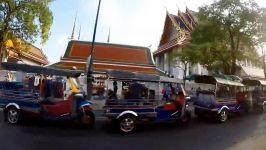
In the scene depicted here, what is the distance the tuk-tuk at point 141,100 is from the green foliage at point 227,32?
9579 mm

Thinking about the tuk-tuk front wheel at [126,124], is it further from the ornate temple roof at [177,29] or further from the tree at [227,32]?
the ornate temple roof at [177,29]

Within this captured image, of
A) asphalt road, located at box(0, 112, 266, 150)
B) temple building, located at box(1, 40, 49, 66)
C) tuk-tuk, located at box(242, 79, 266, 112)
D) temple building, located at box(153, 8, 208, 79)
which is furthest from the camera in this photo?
temple building, located at box(153, 8, 208, 79)

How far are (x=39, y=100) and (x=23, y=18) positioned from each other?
50.1 ft

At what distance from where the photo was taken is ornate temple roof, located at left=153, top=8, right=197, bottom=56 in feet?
126

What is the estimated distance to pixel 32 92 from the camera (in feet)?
38.0

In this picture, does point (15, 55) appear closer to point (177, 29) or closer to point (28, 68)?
point (177, 29)

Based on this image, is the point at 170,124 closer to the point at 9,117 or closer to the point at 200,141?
the point at 200,141

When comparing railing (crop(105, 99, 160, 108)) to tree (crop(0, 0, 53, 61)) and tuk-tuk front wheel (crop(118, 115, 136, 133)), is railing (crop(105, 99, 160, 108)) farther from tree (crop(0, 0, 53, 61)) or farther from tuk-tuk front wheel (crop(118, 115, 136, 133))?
tree (crop(0, 0, 53, 61))

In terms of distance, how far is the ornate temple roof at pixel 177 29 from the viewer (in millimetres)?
38281

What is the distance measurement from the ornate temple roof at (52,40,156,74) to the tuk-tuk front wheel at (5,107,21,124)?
1764cm

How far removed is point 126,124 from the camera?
11.6 m

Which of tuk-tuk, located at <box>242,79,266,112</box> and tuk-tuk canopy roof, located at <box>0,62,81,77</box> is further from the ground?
tuk-tuk canopy roof, located at <box>0,62,81,77</box>

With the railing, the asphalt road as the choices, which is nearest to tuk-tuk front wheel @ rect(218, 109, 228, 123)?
the asphalt road

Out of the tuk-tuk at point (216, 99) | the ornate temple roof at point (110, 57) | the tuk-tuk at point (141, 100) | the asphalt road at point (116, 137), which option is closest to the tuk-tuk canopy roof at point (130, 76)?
the tuk-tuk at point (141, 100)
